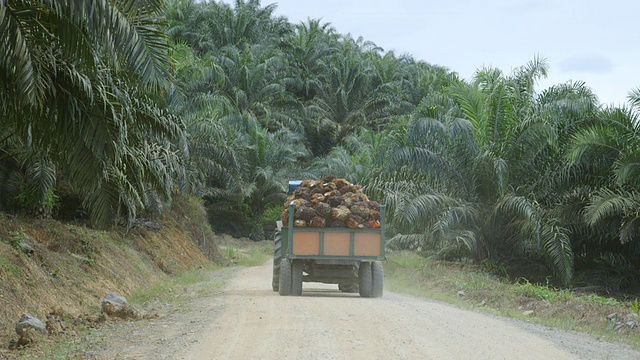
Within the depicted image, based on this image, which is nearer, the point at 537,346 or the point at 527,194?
the point at 537,346

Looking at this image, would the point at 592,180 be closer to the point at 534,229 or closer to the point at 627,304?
the point at 534,229

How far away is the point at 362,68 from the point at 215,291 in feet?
141

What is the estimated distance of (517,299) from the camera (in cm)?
1606

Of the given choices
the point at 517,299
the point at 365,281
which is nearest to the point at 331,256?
the point at 365,281

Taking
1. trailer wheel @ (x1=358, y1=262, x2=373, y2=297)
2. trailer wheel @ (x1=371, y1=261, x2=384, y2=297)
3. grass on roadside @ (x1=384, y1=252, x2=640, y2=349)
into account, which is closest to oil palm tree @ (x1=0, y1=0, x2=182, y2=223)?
trailer wheel @ (x1=358, y1=262, x2=373, y2=297)

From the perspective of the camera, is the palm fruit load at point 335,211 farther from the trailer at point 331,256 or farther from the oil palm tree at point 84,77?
the oil palm tree at point 84,77

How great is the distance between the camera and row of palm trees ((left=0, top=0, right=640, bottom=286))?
9.18m

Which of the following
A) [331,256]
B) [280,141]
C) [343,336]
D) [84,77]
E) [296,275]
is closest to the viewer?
[343,336]

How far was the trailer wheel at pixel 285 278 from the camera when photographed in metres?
15.6

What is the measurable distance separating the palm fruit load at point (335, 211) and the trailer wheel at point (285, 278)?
0.92m

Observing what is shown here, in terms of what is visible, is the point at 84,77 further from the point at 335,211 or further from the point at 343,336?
the point at 335,211

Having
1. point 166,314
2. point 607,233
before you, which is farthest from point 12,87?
point 607,233

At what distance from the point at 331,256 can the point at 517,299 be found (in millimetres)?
4193

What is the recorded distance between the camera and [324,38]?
66438 millimetres
